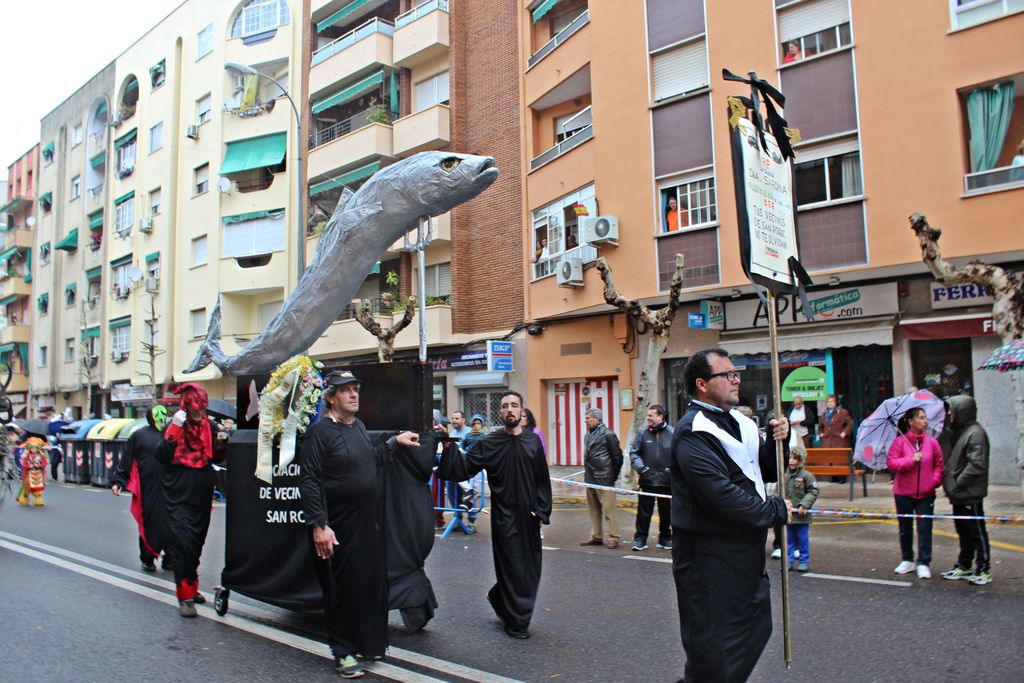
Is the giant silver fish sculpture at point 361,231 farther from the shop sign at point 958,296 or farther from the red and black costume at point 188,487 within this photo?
the shop sign at point 958,296

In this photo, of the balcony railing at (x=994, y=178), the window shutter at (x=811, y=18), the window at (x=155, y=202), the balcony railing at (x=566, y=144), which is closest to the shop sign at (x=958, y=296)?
the balcony railing at (x=994, y=178)

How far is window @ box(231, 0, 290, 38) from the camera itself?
103 ft

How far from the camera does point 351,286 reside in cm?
805

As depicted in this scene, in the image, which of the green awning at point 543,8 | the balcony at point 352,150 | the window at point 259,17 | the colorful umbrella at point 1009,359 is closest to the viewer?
the colorful umbrella at point 1009,359

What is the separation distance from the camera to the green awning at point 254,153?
3067 centimetres

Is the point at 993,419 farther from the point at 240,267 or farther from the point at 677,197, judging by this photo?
the point at 240,267

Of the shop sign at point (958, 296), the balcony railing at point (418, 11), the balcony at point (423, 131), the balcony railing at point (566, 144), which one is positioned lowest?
the shop sign at point (958, 296)

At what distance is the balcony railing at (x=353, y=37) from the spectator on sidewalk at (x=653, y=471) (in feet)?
67.5

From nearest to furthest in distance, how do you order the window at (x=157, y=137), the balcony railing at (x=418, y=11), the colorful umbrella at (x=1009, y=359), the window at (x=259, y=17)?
1. the colorful umbrella at (x=1009, y=359)
2. the balcony railing at (x=418, y=11)
3. the window at (x=259, y=17)
4. the window at (x=157, y=137)

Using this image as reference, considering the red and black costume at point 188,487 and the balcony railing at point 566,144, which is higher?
the balcony railing at point 566,144

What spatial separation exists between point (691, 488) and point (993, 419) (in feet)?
40.6

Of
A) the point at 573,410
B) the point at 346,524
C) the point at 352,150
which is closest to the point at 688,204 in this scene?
the point at 573,410

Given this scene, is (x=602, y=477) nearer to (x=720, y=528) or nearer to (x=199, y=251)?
(x=720, y=528)

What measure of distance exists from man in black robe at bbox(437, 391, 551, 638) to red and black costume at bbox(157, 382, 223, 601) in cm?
217
